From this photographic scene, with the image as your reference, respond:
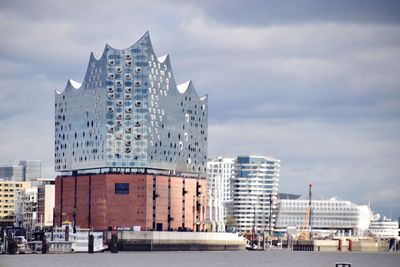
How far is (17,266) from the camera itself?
5182 inches

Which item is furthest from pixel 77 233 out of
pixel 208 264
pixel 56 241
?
pixel 208 264

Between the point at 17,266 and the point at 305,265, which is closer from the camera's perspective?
the point at 17,266

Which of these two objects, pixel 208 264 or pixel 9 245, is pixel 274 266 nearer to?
pixel 208 264

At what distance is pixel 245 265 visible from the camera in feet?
487

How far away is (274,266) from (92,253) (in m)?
49.7

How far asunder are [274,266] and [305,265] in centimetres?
462

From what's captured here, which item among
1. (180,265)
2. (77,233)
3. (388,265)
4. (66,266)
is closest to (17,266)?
(66,266)

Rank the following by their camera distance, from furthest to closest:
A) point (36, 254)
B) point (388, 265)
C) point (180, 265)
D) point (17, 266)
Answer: point (36, 254) → point (388, 265) → point (180, 265) → point (17, 266)

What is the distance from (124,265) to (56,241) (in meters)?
54.9

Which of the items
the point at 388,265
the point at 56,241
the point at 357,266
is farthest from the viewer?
the point at 56,241

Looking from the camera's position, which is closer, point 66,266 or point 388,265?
point 66,266

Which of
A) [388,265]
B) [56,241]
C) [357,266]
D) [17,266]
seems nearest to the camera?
[17,266]

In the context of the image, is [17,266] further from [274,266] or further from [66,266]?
[274,266]

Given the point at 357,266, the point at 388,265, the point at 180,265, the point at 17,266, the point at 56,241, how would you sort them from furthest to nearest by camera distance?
the point at 56,241 < the point at 388,265 < the point at 357,266 < the point at 180,265 < the point at 17,266
